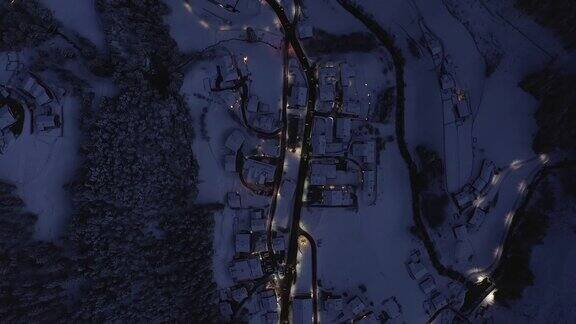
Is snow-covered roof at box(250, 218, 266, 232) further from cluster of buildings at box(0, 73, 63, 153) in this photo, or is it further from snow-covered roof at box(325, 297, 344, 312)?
cluster of buildings at box(0, 73, 63, 153)

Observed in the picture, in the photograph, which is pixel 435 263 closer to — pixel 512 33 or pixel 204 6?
pixel 512 33

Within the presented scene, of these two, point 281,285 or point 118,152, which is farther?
point 281,285

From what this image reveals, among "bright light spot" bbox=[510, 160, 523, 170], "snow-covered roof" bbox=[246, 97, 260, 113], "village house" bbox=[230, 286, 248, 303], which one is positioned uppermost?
"snow-covered roof" bbox=[246, 97, 260, 113]

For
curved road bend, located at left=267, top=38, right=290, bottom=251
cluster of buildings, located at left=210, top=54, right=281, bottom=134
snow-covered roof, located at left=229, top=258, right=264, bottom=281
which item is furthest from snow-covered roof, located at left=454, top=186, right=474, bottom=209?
snow-covered roof, located at left=229, top=258, right=264, bottom=281

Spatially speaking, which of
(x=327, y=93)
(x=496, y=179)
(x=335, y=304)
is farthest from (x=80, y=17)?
(x=496, y=179)

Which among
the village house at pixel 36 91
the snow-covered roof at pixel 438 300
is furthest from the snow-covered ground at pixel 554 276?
the village house at pixel 36 91

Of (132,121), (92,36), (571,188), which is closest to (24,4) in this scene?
(92,36)

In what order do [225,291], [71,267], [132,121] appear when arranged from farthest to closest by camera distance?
[225,291]
[132,121]
[71,267]

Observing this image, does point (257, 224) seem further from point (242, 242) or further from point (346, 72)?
point (346, 72)
